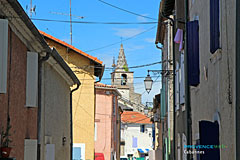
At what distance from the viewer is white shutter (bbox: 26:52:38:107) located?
10.6 metres

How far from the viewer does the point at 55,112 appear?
48.6ft

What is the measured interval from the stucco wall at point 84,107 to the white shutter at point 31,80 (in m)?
12.6

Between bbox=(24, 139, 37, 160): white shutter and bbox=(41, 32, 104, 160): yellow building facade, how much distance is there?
40.6ft

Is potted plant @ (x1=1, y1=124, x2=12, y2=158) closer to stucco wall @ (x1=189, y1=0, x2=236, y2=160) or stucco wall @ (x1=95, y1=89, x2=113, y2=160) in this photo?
stucco wall @ (x1=189, y1=0, x2=236, y2=160)

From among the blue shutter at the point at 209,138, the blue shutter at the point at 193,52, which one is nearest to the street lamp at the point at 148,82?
the blue shutter at the point at 193,52

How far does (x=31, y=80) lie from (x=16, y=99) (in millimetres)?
1179

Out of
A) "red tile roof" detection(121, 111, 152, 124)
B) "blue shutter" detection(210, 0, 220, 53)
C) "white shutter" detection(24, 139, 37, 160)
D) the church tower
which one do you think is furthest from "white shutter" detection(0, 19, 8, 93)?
the church tower

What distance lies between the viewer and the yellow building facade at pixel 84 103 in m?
23.5

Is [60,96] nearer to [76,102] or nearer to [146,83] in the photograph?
[146,83]

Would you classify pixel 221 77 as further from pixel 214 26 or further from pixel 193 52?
pixel 193 52

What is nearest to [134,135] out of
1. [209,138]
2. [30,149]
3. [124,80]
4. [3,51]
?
[124,80]

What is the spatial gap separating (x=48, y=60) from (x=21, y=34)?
2.83 meters

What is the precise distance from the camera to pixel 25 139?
34.5ft

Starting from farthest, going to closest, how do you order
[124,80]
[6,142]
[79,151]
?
1. [124,80]
2. [79,151]
3. [6,142]
